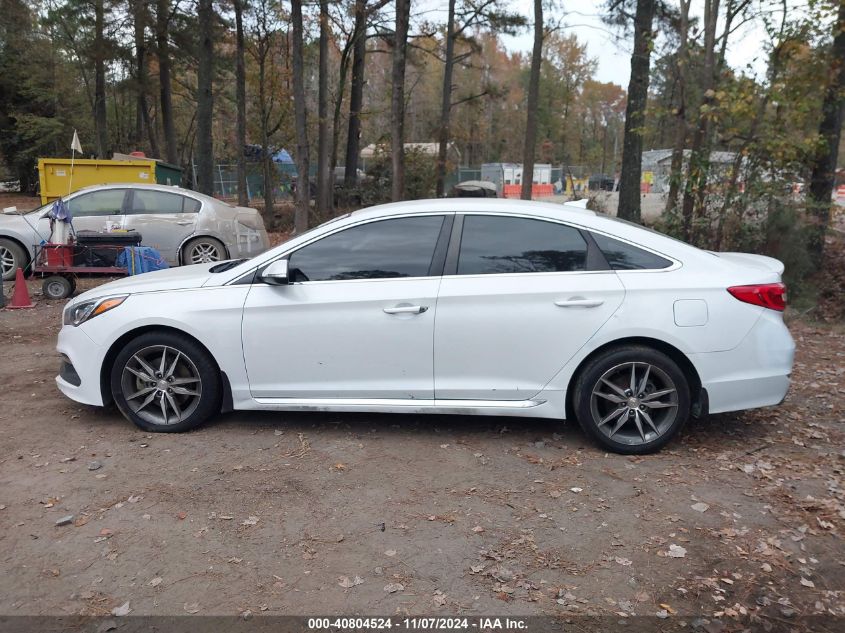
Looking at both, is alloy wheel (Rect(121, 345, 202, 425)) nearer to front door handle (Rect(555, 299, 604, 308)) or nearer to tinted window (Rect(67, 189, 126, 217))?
front door handle (Rect(555, 299, 604, 308))

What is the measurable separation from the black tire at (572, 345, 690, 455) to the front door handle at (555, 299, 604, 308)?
33 cm

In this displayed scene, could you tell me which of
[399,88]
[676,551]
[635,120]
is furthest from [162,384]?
[635,120]

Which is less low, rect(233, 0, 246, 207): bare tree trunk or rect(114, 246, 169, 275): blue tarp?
rect(233, 0, 246, 207): bare tree trunk

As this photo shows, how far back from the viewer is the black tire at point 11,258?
10.5 m

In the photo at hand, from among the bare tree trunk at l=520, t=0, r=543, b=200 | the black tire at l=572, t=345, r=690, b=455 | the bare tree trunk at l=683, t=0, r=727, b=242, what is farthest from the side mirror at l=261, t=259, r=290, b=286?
the bare tree trunk at l=520, t=0, r=543, b=200

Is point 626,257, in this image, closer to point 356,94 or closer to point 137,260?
point 137,260

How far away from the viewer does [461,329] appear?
4.50 meters

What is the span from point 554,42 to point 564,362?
53.2 m

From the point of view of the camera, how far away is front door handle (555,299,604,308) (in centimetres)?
443

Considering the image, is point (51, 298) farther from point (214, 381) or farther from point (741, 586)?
point (741, 586)

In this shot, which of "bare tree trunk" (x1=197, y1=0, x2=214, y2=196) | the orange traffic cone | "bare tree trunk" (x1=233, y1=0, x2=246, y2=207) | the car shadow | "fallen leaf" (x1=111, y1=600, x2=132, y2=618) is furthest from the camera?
"bare tree trunk" (x1=233, y1=0, x2=246, y2=207)

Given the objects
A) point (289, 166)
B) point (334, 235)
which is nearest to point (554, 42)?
point (289, 166)

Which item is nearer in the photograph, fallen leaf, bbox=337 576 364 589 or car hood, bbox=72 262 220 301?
fallen leaf, bbox=337 576 364 589

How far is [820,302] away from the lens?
33.9 ft
